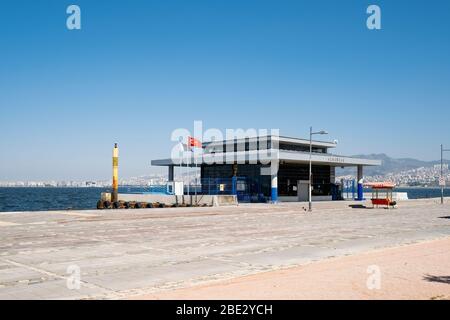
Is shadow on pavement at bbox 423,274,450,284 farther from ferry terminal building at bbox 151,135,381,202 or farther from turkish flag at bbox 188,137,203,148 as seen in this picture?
turkish flag at bbox 188,137,203,148

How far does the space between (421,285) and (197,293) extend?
471 centimetres

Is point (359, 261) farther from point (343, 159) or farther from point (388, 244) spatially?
point (343, 159)

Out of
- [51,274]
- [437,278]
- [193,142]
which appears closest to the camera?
[437,278]

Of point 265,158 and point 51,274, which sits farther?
point 265,158

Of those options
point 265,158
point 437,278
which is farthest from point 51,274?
point 265,158

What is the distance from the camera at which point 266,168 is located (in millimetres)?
56000

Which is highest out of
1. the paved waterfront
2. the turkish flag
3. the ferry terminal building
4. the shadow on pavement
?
the turkish flag

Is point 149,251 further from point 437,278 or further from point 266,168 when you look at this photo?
point 266,168

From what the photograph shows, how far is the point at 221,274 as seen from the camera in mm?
11656

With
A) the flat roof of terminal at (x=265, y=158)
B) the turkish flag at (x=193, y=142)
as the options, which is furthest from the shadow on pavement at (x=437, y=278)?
the turkish flag at (x=193, y=142)

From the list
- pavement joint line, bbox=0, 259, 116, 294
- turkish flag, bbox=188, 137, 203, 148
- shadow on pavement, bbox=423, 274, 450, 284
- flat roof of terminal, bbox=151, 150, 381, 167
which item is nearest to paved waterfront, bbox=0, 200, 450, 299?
pavement joint line, bbox=0, 259, 116, 294

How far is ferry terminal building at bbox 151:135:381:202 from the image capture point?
52.8m

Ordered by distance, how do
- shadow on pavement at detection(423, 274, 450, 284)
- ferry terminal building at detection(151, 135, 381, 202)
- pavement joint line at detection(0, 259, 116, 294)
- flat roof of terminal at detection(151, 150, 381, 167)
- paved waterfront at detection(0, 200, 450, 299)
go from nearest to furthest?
pavement joint line at detection(0, 259, 116, 294), shadow on pavement at detection(423, 274, 450, 284), paved waterfront at detection(0, 200, 450, 299), flat roof of terminal at detection(151, 150, 381, 167), ferry terminal building at detection(151, 135, 381, 202)

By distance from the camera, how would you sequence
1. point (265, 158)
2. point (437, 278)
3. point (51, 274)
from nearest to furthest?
point (437, 278)
point (51, 274)
point (265, 158)
